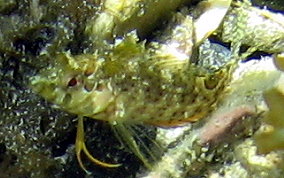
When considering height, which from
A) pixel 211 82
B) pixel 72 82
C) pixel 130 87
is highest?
pixel 72 82

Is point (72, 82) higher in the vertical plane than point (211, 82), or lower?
higher

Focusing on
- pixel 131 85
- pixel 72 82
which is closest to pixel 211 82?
pixel 131 85

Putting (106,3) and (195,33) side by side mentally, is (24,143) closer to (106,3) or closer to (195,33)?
(106,3)

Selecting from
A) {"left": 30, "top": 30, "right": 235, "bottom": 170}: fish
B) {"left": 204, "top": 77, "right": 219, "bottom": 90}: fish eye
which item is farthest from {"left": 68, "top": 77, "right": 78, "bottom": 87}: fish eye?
{"left": 204, "top": 77, "right": 219, "bottom": 90}: fish eye

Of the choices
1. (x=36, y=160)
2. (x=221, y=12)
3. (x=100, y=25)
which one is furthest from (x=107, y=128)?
(x=221, y=12)

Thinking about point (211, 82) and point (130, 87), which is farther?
point (211, 82)

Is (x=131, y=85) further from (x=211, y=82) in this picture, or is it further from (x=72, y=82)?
(x=211, y=82)

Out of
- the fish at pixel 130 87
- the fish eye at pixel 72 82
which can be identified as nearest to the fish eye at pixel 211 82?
the fish at pixel 130 87

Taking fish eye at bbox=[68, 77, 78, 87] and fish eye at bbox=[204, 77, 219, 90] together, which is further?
fish eye at bbox=[204, 77, 219, 90]

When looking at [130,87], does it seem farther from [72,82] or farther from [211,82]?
[211,82]

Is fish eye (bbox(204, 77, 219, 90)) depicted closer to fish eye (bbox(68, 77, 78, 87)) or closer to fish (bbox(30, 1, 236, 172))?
fish (bbox(30, 1, 236, 172))

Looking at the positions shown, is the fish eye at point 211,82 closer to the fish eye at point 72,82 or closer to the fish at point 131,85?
the fish at point 131,85
